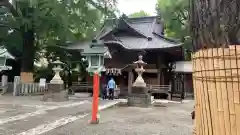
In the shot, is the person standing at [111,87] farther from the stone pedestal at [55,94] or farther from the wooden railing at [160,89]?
the wooden railing at [160,89]

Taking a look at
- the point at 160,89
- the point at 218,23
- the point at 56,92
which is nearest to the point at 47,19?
the point at 56,92

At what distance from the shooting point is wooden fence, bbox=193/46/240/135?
1.87 metres

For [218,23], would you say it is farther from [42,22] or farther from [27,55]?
[27,55]

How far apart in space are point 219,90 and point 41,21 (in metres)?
18.1

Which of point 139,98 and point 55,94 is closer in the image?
point 139,98

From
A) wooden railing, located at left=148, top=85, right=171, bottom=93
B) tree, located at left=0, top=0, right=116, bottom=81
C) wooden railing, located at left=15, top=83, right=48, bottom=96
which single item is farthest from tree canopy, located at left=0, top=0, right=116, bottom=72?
wooden railing, located at left=148, top=85, right=171, bottom=93

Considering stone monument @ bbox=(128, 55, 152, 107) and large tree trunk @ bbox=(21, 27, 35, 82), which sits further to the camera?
large tree trunk @ bbox=(21, 27, 35, 82)

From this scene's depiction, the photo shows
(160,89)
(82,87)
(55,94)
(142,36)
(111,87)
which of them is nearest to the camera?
(55,94)

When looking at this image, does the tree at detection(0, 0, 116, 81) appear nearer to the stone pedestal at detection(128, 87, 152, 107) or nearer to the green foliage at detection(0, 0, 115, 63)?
the green foliage at detection(0, 0, 115, 63)

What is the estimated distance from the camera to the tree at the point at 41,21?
699 inches

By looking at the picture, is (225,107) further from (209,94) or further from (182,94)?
(182,94)

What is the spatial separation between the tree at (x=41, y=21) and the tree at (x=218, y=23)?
565 inches

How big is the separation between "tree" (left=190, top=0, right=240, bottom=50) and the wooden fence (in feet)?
0.41

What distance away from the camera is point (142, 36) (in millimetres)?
22078
